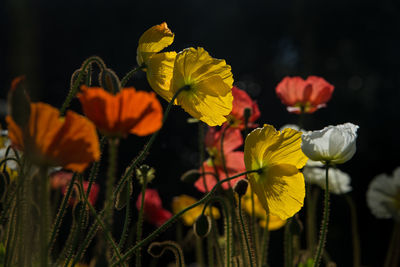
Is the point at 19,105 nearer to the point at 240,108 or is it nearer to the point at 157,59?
the point at 157,59

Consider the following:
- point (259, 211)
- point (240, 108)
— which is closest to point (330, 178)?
point (259, 211)

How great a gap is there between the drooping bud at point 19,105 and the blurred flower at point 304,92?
0.83 metres

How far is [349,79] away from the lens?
16.3ft

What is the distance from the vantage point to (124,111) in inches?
21.9

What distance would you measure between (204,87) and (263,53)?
4537 mm

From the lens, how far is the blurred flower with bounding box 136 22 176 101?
788 mm

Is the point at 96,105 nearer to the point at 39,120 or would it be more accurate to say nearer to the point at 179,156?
the point at 39,120

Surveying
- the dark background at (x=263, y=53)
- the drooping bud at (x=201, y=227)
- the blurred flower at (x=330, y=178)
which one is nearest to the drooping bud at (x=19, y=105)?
the drooping bud at (x=201, y=227)

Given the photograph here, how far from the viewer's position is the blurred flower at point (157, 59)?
0.79 m

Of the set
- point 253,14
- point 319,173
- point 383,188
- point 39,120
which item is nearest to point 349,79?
point 253,14

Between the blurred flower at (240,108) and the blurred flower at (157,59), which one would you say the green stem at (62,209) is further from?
the blurred flower at (240,108)

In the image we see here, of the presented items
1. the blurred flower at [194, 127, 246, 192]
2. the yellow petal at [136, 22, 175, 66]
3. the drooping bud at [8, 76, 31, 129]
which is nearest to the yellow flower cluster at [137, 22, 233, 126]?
the yellow petal at [136, 22, 175, 66]

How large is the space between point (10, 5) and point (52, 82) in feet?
3.31

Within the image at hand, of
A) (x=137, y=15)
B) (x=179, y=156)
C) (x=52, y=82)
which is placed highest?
(x=137, y=15)
